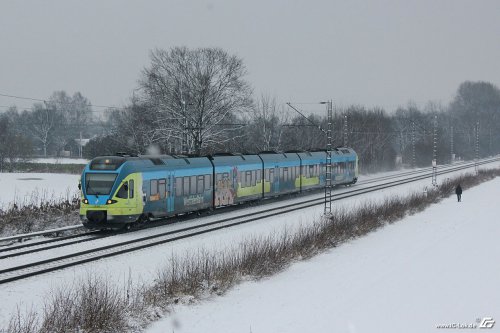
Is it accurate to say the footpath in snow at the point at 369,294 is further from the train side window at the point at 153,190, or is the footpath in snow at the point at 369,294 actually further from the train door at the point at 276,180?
the train door at the point at 276,180

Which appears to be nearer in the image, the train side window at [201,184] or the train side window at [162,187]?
the train side window at [162,187]

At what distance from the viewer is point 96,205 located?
23.5m

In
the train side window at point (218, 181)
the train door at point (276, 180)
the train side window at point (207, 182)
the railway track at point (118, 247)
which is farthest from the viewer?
the train door at point (276, 180)

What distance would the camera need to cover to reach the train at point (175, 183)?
77.3 ft

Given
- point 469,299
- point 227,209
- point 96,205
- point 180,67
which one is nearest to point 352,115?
point 180,67

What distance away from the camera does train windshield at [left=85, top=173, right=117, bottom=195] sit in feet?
77.4

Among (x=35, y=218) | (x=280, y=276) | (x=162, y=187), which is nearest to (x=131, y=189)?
(x=162, y=187)

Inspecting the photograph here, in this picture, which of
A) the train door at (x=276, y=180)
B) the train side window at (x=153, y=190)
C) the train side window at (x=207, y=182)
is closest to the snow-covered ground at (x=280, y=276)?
the train side window at (x=153, y=190)

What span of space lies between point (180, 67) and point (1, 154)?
2346 cm

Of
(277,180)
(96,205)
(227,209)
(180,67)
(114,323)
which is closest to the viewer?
(114,323)

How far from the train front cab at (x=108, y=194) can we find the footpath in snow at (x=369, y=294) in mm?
8035

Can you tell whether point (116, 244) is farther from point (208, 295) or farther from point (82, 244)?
point (208, 295)

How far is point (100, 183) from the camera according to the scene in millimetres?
23734

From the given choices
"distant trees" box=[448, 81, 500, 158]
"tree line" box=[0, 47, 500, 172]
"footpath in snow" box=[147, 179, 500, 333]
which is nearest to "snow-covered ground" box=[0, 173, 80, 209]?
Result: "tree line" box=[0, 47, 500, 172]
